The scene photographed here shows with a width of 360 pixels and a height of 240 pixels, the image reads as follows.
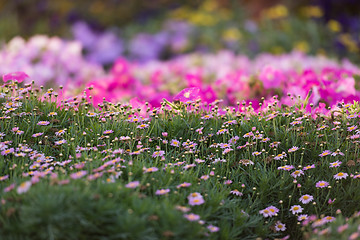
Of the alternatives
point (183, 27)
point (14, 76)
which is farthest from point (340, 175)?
point (183, 27)

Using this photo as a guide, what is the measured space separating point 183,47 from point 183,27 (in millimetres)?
761

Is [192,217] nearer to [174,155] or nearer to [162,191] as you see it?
[162,191]

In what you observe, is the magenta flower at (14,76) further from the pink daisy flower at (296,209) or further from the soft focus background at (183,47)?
the pink daisy flower at (296,209)

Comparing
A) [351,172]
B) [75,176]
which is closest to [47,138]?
[75,176]

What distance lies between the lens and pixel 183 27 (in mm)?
8359

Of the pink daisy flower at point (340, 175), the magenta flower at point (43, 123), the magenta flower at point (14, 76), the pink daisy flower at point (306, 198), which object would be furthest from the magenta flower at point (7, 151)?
the pink daisy flower at point (340, 175)

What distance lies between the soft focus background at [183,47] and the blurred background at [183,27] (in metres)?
0.02

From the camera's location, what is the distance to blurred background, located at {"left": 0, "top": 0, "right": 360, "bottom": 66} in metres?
7.50

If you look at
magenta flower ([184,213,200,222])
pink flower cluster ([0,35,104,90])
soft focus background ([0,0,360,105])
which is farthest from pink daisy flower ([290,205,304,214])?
pink flower cluster ([0,35,104,90])

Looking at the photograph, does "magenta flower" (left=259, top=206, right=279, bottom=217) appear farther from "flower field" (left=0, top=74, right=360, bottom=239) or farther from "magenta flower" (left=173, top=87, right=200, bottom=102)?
"magenta flower" (left=173, top=87, right=200, bottom=102)

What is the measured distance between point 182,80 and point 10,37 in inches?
162

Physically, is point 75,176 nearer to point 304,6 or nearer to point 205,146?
point 205,146

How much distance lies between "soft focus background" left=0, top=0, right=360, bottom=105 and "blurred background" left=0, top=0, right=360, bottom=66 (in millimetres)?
18

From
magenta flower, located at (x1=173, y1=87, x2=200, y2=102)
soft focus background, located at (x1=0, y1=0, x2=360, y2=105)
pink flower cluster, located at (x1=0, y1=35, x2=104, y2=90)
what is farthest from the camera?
pink flower cluster, located at (x1=0, y1=35, x2=104, y2=90)
